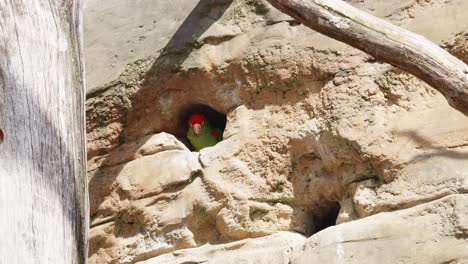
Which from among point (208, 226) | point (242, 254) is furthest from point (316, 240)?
point (208, 226)

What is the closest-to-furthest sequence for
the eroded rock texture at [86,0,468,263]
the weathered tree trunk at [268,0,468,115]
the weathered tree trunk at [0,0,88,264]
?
1. the weathered tree trunk at [0,0,88,264]
2. the weathered tree trunk at [268,0,468,115]
3. the eroded rock texture at [86,0,468,263]

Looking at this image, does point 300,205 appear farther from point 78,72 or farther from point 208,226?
point 78,72

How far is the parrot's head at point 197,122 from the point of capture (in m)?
5.38

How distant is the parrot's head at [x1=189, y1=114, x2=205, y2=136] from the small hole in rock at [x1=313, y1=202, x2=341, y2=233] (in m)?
1.13

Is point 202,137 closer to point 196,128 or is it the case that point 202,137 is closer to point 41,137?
point 196,128

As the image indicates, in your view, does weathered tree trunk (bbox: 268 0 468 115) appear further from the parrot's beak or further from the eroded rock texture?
the parrot's beak

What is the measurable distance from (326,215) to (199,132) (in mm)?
1153

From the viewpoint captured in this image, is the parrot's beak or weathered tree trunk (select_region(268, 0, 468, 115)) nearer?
weathered tree trunk (select_region(268, 0, 468, 115))

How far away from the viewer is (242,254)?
4.37m

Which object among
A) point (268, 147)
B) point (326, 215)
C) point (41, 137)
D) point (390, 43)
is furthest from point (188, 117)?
point (41, 137)

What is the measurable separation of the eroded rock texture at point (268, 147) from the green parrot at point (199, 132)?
4.3 inches

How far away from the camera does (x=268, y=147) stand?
15.6 ft

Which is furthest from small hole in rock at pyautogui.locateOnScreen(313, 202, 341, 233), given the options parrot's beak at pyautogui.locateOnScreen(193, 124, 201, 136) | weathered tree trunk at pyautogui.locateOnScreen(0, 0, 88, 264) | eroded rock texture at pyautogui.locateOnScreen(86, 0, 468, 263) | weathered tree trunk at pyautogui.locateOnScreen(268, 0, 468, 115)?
weathered tree trunk at pyautogui.locateOnScreen(0, 0, 88, 264)

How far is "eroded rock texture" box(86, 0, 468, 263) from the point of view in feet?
13.3
